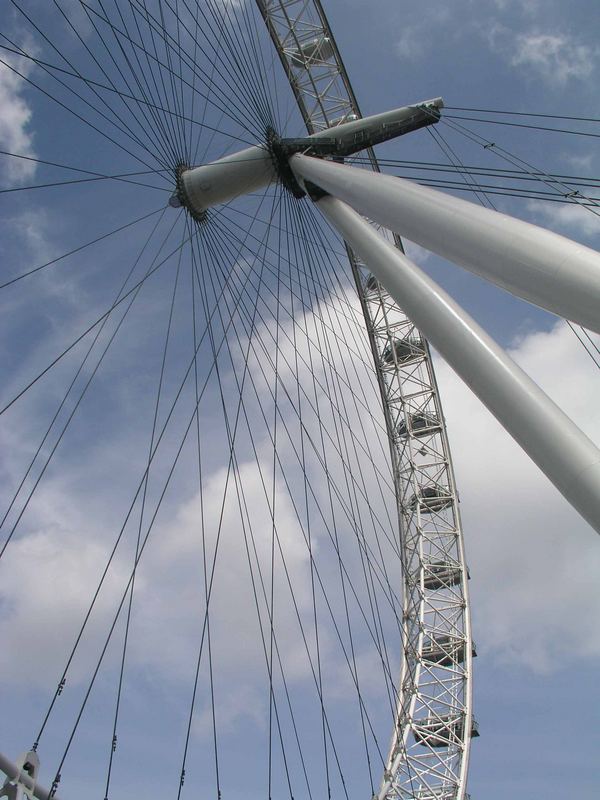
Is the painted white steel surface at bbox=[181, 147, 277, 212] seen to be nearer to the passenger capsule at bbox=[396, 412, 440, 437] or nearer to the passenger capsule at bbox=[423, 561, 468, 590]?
the passenger capsule at bbox=[396, 412, 440, 437]

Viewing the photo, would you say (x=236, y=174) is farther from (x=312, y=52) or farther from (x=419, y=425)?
(x=419, y=425)

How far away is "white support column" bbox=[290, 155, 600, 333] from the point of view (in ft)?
22.2

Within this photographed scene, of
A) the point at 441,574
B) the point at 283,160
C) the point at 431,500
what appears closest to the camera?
the point at 283,160

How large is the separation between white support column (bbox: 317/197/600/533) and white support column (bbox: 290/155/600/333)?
0.61 m

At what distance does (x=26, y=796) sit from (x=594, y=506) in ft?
27.6

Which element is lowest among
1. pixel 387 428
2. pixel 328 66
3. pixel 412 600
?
pixel 412 600

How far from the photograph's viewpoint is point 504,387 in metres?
7.72

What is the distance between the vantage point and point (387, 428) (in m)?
33.2

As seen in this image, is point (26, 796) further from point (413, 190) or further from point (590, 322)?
point (413, 190)

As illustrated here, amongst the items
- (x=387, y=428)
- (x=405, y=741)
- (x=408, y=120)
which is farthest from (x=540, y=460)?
(x=387, y=428)

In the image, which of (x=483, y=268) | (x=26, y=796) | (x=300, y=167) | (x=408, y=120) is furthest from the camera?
(x=408, y=120)

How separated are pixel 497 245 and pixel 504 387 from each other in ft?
5.47

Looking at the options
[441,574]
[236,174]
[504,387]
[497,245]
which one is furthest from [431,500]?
[497,245]

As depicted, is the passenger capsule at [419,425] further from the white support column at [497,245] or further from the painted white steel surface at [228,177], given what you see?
the white support column at [497,245]
